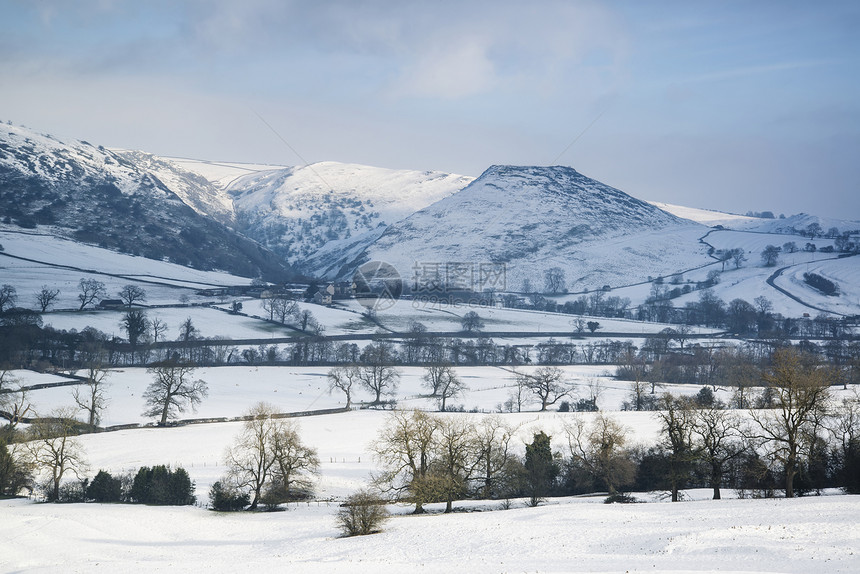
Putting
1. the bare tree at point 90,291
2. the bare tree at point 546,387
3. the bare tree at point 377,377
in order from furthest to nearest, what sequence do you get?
the bare tree at point 90,291, the bare tree at point 377,377, the bare tree at point 546,387

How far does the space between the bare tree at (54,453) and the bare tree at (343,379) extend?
3421 centimetres

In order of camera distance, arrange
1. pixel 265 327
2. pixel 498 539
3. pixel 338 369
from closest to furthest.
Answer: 1. pixel 498 539
2. pixel 338 369
3. pixel 265 327

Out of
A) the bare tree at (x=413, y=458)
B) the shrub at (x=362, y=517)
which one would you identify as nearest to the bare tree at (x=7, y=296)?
the bare tree at (x=413, y=458)

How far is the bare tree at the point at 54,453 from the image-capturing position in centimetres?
5388

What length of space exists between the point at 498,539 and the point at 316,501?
61.1 ft

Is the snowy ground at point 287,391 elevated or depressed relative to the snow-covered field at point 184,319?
depressed

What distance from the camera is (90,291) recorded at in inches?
6737

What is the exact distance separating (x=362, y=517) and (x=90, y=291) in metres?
154

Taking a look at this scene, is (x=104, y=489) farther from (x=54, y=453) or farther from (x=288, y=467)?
(x=288, y=467)

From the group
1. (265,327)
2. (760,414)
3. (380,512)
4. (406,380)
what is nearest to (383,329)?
(265,327)

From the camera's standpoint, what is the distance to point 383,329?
147375 millimetres

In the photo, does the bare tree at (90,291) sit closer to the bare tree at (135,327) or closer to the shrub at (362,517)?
the bare tree at (135,327)

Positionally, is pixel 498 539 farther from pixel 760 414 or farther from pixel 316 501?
pixel 760 414

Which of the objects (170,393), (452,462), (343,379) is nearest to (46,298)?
(343,379)
